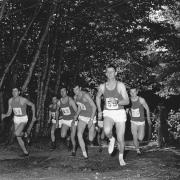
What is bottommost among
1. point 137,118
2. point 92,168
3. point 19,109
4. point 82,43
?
point 92,168

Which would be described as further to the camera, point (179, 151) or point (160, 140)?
point (160, 140)

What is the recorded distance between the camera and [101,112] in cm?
Result: 848

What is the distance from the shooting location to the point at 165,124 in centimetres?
1335

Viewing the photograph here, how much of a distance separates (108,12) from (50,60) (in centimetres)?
399

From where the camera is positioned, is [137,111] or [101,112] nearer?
[101,112]

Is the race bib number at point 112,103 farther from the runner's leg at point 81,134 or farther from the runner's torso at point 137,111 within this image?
the runner's torso at point 137,111

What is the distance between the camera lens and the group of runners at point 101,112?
333 inches

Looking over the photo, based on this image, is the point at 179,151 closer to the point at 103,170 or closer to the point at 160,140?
the point at 160,140

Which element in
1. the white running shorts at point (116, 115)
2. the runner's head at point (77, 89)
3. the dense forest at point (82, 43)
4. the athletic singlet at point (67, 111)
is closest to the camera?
the white running shorts at point (116, 115)

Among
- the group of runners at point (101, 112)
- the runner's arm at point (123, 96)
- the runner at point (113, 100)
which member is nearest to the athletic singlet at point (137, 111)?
the group of runners at point (101, 112)

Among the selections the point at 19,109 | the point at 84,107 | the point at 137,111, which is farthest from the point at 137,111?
the point at 19,109

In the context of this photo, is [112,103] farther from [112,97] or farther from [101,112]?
[101,112]

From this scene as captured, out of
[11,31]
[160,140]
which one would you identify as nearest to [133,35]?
[11,31]

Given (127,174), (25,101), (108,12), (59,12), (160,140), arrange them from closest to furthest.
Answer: (127,174) < (25,101) < (160,140) < (108,12) < (59,12)
